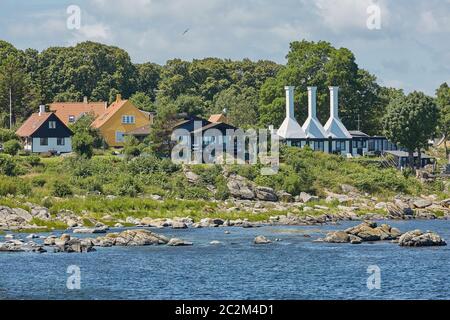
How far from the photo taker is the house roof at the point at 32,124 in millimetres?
87306

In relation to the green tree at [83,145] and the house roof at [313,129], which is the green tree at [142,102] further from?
the green tree at [83,145]

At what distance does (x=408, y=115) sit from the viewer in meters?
90.0

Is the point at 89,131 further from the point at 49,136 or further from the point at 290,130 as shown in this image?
the point at 290,130

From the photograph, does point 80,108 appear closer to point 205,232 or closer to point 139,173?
point 139,173

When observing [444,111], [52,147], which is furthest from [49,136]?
[444,111]

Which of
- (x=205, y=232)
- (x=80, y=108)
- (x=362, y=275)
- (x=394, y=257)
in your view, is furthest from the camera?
(x=80, y=108)

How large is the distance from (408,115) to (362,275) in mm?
50876

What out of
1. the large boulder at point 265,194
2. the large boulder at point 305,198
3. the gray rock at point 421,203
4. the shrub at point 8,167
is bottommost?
the gray rock at point 421,203

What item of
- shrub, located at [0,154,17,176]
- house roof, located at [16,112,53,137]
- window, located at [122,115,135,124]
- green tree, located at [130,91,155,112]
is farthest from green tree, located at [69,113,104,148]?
green tree, located at [130,91,155,112]

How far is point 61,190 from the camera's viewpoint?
67.8 metres

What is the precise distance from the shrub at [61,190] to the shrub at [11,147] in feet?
42.4

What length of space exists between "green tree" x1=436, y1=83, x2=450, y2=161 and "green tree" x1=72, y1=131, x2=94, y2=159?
1619 inches

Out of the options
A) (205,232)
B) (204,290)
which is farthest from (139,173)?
(204,290)

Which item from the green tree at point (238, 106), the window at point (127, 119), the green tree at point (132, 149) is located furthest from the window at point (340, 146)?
the green tree at point (132, 149)
